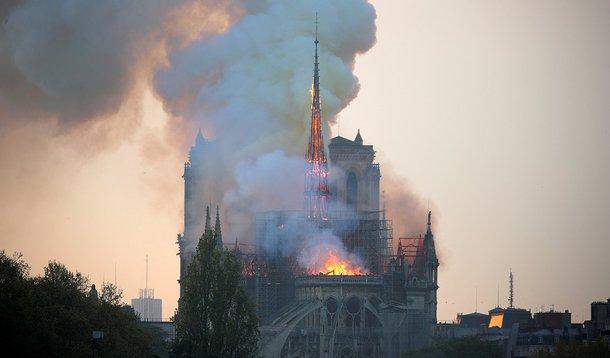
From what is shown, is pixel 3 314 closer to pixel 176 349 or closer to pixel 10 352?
pixel 10 352

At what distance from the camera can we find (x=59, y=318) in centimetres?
17188

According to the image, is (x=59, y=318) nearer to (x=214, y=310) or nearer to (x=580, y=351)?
(x=214, y=310)

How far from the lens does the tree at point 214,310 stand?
554ft

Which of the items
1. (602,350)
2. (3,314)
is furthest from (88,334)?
(602,350)

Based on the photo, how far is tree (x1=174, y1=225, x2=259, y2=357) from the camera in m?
169

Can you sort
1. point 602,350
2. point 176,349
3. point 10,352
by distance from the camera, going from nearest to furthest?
point 10,352
point 176,349
point 602,350

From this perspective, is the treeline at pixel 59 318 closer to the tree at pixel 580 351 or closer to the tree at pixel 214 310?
the tree at pixel 214 310

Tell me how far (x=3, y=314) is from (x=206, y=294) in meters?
23.6

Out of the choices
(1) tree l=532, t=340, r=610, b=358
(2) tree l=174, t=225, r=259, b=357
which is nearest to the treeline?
(2) tree l=174, t=225, r=259, b=357

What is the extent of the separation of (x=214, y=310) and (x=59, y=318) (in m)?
12.1

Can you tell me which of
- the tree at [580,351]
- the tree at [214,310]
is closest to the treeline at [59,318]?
the tree at [214,310]

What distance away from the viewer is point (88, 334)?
17412cm

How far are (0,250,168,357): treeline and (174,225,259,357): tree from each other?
4400mm

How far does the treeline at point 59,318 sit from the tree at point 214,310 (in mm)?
4400
